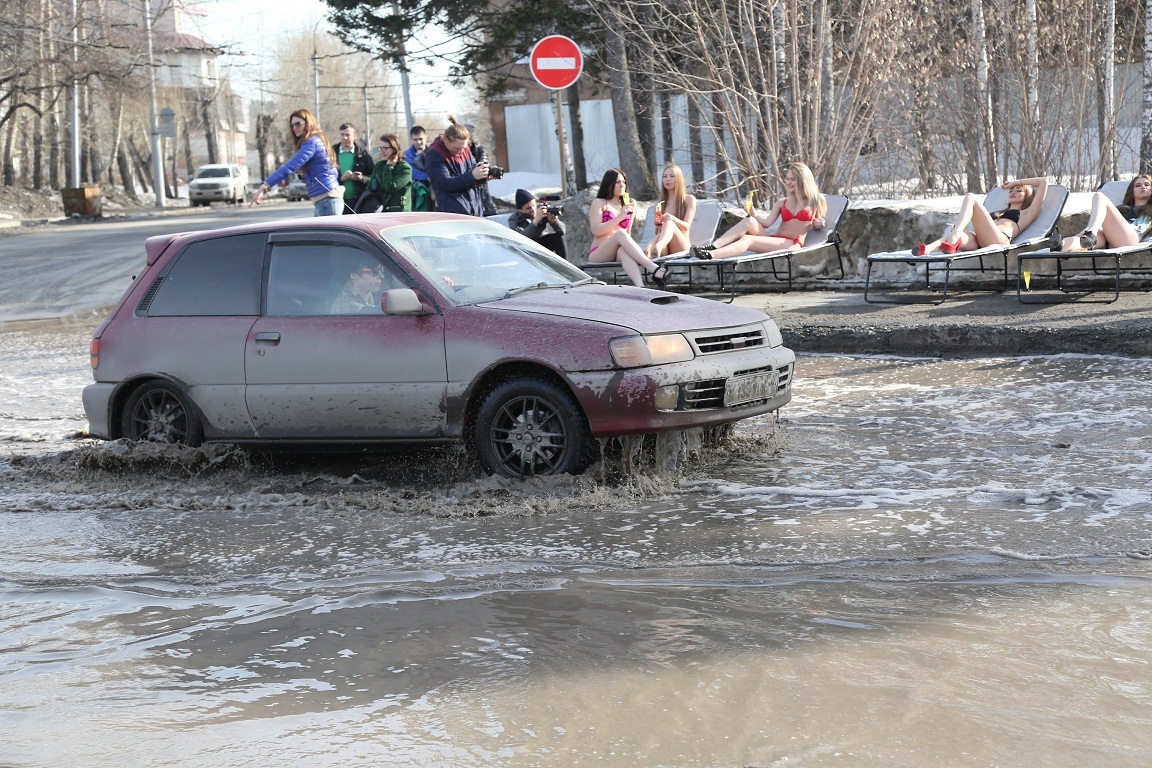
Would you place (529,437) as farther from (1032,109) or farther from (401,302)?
(1032,109)

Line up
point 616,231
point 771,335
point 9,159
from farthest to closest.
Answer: point 9,159, point 616,231, point 771,335

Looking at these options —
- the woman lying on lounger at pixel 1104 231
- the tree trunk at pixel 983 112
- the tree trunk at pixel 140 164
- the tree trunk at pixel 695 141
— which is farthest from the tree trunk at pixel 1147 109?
the tree trunk at pixel 140 164

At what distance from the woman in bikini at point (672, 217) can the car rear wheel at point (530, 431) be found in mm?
7271

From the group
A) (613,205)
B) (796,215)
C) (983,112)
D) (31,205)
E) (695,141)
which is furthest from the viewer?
(31,205)

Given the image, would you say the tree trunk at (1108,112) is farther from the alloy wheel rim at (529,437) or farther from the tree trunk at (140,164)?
the tree trunk at (140,164)

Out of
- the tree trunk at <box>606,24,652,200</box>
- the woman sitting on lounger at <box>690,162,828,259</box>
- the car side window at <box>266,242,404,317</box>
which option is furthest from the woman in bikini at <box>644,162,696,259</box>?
the tree trunk at <box>606,24,652,200</box>

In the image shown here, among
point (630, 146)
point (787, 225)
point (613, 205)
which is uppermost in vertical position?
point (630, 146)

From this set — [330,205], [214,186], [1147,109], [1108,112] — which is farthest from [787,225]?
[214,186]

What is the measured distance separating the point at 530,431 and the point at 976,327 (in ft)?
16.3

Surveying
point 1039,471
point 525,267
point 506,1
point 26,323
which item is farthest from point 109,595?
point 506,1

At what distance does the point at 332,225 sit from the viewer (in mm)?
7391

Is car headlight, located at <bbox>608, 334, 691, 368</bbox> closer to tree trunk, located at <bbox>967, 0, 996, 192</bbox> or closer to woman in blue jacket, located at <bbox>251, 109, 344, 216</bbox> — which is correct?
woman in blue jacket, located at <bbox>251, 109, 344, 216</bbox>

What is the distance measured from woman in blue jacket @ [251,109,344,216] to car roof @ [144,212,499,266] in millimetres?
4429

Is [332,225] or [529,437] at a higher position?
[332,225]
